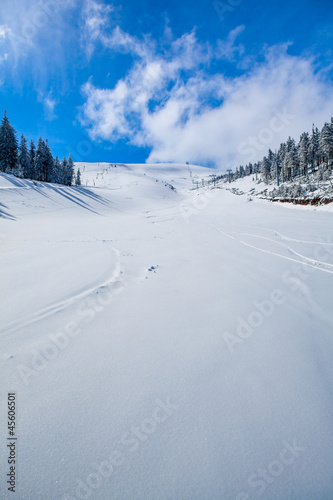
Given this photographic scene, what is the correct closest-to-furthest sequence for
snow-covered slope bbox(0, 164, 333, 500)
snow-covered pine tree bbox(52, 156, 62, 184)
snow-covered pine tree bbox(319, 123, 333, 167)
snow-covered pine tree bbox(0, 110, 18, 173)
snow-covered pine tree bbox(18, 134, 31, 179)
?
snow-covered slope bbox(0, 164, 333, 500), snow-covered pine tree bbox(0, 110, 18, 173), snow-covered pine tree bbox(319, 123, 333, 167), snow-covered pine tree bbox(18, 134, 31, 179), snow-covered pine tree bbox(52, 156, 62, 184)

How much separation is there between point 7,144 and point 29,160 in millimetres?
6509

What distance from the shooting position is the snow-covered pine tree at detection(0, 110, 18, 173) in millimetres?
39625

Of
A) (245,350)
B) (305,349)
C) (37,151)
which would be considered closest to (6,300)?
(245,350)

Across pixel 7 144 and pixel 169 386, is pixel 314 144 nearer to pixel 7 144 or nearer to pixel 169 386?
pixel 169 386

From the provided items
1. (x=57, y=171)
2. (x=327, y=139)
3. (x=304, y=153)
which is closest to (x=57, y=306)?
(x=327, y=139)

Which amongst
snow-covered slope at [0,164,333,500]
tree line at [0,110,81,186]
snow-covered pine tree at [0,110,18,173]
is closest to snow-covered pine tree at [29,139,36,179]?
tree line at [0,110,81,186]

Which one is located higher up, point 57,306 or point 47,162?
point 47,162

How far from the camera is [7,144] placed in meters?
40.3

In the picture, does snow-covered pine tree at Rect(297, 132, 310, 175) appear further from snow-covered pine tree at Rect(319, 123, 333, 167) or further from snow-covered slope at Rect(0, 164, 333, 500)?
snow-covered slope at Rect(0, 164, 333, 500)

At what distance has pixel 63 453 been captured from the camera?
4.75 ft

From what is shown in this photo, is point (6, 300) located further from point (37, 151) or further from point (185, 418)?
point (37, 151)

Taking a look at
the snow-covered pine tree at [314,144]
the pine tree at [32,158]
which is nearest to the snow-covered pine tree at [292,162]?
the snow-covered pine tree at [314,144]

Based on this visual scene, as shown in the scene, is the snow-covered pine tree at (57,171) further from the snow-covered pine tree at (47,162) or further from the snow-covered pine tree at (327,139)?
the snow-covered pine tree at (327,139)

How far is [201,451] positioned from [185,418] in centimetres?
24
